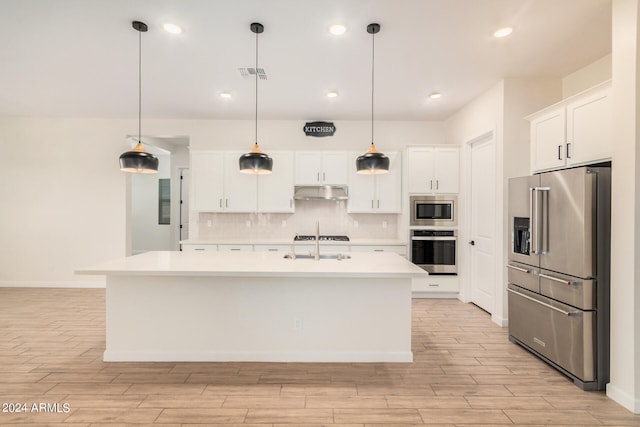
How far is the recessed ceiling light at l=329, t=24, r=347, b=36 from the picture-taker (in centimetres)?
276

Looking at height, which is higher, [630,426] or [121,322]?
[121,322]

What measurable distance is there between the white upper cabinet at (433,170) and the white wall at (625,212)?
2.71 metres

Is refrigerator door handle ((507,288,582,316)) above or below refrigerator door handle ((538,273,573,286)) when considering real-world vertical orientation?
below

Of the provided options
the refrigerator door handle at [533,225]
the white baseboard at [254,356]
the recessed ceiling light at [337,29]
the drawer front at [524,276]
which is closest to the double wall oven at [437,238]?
the drawer front at [524,276]

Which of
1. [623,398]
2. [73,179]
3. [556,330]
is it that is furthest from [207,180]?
[623,398]

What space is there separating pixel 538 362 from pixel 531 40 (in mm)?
2972

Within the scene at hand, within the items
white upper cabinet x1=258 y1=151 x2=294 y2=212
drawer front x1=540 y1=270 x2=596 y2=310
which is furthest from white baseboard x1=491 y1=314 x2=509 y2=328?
white upper cabinet x1=258 y1=151 x2=294 y2=212

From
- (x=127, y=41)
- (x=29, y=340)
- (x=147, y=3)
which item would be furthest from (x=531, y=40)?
(x=29, y=340)

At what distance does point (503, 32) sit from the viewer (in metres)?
2.86

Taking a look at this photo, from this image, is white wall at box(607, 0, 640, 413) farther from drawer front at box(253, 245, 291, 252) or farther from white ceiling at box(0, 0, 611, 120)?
drawer front at box(253, 245, 291, 252)

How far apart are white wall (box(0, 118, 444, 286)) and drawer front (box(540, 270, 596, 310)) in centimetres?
345

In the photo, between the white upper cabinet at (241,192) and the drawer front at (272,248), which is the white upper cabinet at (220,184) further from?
the drawer front at (272,248)

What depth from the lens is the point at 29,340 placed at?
3.37 meters

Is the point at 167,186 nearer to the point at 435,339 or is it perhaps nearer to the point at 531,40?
the point at 435,339
